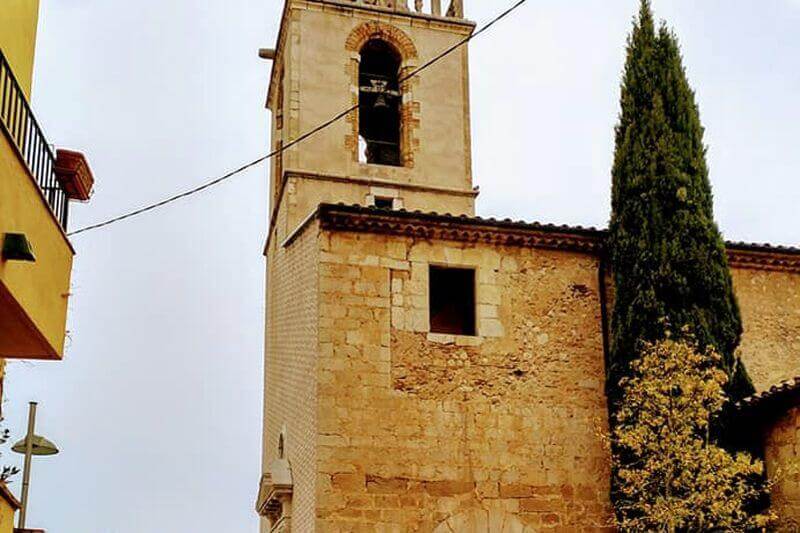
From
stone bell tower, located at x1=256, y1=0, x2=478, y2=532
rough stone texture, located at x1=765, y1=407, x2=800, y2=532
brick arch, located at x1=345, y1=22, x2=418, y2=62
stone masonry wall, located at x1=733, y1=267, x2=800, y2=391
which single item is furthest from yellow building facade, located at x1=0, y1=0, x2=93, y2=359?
brick arch, located at x1=345, y1=22, x2=418, y2=62

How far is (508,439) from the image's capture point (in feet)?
51.9

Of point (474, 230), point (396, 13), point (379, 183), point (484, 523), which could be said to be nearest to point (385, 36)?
point (396, 13)

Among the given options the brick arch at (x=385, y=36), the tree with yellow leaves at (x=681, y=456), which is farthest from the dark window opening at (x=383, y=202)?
the tree with yellow leaves at (x=681, y=456)

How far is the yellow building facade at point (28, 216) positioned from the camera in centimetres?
799

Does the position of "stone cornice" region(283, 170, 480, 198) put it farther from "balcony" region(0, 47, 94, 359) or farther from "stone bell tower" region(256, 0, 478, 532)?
"balcony" region(0, 47, 94, 359)

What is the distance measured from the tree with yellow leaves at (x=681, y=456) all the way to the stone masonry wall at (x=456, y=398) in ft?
4.16

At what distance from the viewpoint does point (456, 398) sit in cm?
1577

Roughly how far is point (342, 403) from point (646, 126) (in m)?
5.93

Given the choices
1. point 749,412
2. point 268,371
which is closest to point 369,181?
point 268,371

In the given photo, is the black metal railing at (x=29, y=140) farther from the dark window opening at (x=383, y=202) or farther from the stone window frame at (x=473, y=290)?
the dark window opening at (x=383, y=202)

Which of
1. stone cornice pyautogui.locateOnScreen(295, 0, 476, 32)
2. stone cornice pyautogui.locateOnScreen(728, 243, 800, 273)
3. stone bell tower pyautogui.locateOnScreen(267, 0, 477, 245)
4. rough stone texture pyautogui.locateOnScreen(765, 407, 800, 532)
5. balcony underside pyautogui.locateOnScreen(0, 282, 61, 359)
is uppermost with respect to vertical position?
stone cornice pyautogui.locateOnScreen(295, 0, 476, 32)

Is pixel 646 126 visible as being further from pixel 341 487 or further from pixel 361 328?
pixel 341 487

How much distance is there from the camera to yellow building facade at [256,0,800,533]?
1523 centimetres

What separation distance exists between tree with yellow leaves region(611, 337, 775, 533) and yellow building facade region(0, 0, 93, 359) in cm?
753
